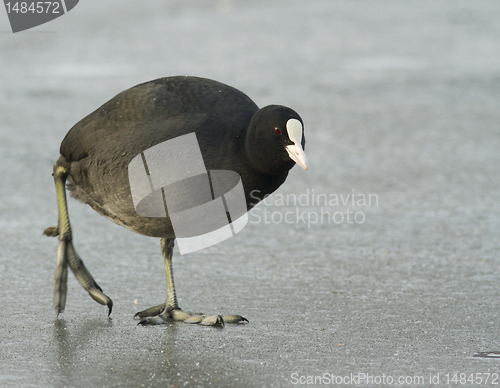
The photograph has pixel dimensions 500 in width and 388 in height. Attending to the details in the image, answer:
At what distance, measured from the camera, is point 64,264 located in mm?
4074

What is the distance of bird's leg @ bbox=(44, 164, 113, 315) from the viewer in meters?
3.81

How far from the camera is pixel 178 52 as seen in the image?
11.8m

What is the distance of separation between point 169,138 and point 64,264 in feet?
3.47

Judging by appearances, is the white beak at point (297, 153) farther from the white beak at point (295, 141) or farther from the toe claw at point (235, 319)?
the toe claw at point (235, 319)

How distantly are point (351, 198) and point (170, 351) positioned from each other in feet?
10.6

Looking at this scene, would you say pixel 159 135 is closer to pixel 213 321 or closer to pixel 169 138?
pixel 169 138

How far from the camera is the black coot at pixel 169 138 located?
3.46m

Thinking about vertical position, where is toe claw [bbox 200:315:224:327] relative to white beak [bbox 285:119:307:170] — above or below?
below

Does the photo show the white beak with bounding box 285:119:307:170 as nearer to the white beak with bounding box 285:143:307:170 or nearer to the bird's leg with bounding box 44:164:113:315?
the white beak with bounding box 285:143:307:170

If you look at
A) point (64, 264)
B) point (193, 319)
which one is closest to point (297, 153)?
point (193, 319)

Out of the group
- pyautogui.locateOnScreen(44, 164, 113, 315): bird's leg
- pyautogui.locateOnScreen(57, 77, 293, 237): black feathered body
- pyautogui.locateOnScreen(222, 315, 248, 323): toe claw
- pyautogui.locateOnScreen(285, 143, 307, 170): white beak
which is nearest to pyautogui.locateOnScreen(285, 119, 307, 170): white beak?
pyautogui.locateOnScreen(285, 143, 307, 170): white beak

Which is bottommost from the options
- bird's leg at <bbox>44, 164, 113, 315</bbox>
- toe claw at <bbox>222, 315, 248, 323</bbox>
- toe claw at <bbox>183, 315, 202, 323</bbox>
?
toe claw at <bbox>183, 315, 202, 323</bbox>

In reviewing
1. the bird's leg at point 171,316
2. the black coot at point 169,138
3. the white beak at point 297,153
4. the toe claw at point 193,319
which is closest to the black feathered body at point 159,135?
the black coot at point 169,138

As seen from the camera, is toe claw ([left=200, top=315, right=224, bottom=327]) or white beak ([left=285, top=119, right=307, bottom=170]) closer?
white beak ([left=285, top=119, right=307, bottom=170])
